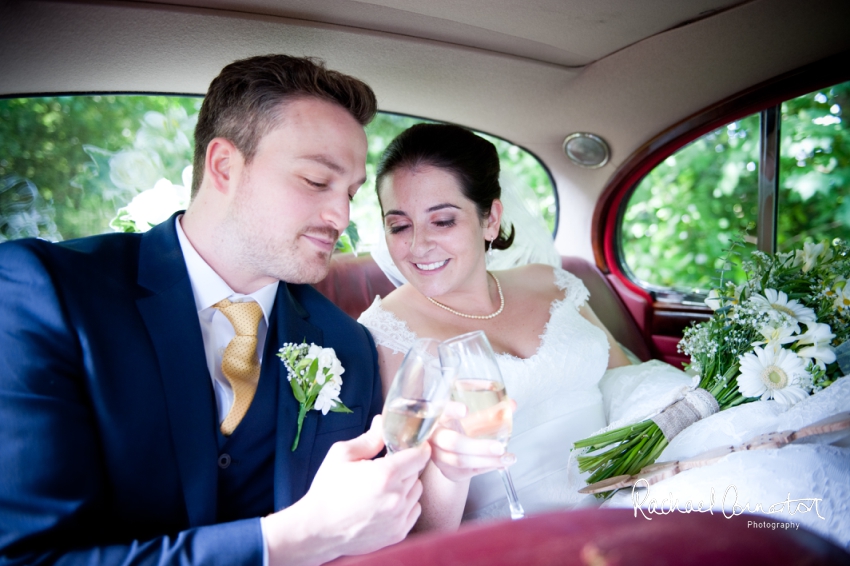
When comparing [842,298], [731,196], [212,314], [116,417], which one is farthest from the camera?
[731,196]

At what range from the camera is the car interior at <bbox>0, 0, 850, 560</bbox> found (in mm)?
1778

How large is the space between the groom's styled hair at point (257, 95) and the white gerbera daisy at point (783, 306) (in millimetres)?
1432

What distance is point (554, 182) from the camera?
11.2 ft

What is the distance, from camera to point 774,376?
5.67ft

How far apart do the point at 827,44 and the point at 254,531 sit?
2.82 m

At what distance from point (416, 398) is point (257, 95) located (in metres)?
1.09

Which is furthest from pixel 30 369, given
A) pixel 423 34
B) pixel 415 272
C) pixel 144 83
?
pixel 423 34

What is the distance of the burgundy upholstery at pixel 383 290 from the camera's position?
97.8 inches

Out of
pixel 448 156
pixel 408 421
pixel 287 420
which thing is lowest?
pixel 287 420

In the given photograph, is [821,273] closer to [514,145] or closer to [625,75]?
[625,75]

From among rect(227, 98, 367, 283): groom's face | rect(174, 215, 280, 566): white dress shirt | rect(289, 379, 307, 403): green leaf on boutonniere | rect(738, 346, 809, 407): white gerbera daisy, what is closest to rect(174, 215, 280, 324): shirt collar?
rect(174, 215, 280, 566): white dress shirt

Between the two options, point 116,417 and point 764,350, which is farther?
point 764,350

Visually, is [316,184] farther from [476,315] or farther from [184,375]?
[476,315]

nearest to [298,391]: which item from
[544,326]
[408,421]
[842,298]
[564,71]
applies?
[408,421]
